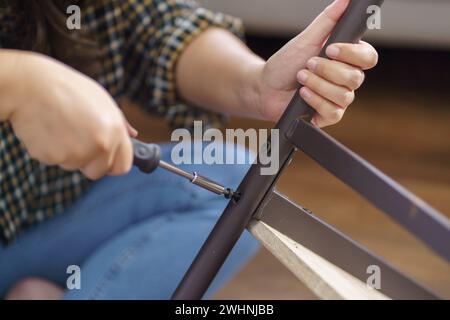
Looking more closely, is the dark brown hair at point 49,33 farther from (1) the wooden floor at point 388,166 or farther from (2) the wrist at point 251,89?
(1) the wooden floor at point 388,166

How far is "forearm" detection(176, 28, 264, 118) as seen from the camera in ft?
2.46

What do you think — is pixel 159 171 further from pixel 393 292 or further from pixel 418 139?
pixel 418 139

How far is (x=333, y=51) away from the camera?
0.55 meters

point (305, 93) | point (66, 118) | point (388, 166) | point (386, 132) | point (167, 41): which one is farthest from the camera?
point (386, 132)

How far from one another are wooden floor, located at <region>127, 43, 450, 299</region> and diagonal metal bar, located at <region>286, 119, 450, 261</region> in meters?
0.69

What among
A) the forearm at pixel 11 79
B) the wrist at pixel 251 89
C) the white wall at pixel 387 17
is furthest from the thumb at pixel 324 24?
the white wall at pixel 387 17

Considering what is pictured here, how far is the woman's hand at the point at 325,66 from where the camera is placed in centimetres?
56

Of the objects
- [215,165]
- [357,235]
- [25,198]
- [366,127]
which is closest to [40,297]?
[25,198]

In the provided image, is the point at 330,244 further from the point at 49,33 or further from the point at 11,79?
the point at 49,33

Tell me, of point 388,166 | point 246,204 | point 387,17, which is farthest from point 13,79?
point 387,17

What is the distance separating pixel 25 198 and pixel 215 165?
215mm

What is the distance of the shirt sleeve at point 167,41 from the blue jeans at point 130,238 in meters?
0.05

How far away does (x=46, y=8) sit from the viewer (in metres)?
0.70

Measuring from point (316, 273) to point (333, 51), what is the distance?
0.17 meters
